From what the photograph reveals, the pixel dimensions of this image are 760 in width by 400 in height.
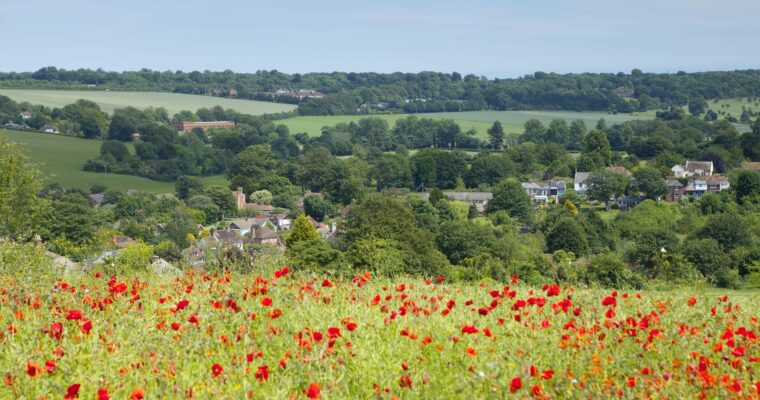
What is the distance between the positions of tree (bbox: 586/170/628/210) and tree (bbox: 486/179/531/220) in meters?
7.63

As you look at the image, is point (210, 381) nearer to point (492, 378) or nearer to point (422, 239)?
point (492, 378)

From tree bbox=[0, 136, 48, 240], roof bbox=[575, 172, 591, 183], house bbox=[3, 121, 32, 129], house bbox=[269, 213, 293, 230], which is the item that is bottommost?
house bbox=[269, 213, 293, 230]

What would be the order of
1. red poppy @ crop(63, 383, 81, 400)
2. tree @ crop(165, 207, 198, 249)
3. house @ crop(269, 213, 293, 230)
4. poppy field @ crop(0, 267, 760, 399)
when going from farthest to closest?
house @ crop(269, 213, 293, 230) < tree @ crop(165, 207, 198, 249) < poppy field @ crop(0, 267, 760, 399) < red poppy @ crop(63, 383, 81, 400)

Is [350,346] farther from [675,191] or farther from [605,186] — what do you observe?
[675,191]

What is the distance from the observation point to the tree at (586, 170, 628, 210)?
75.6 meters

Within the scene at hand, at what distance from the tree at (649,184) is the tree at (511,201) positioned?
11855mm

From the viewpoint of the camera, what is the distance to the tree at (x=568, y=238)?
53156 mm

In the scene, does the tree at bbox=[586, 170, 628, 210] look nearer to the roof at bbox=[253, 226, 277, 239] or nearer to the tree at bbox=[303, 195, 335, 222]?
the tree at bbox=[303, 195, 335, 222]

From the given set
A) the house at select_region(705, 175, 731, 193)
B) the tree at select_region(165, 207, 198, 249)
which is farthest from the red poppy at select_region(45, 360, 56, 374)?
the house at select_region(705, 175, 731, 193)

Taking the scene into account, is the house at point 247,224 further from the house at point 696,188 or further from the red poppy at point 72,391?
the red poppy at point 72,391

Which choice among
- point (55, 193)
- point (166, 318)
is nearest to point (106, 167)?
point (55, 193)

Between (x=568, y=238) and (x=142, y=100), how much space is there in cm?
10603

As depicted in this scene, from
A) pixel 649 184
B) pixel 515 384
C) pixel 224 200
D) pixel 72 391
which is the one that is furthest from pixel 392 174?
pixel 72 391

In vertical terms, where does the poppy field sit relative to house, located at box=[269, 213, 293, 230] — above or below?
above
